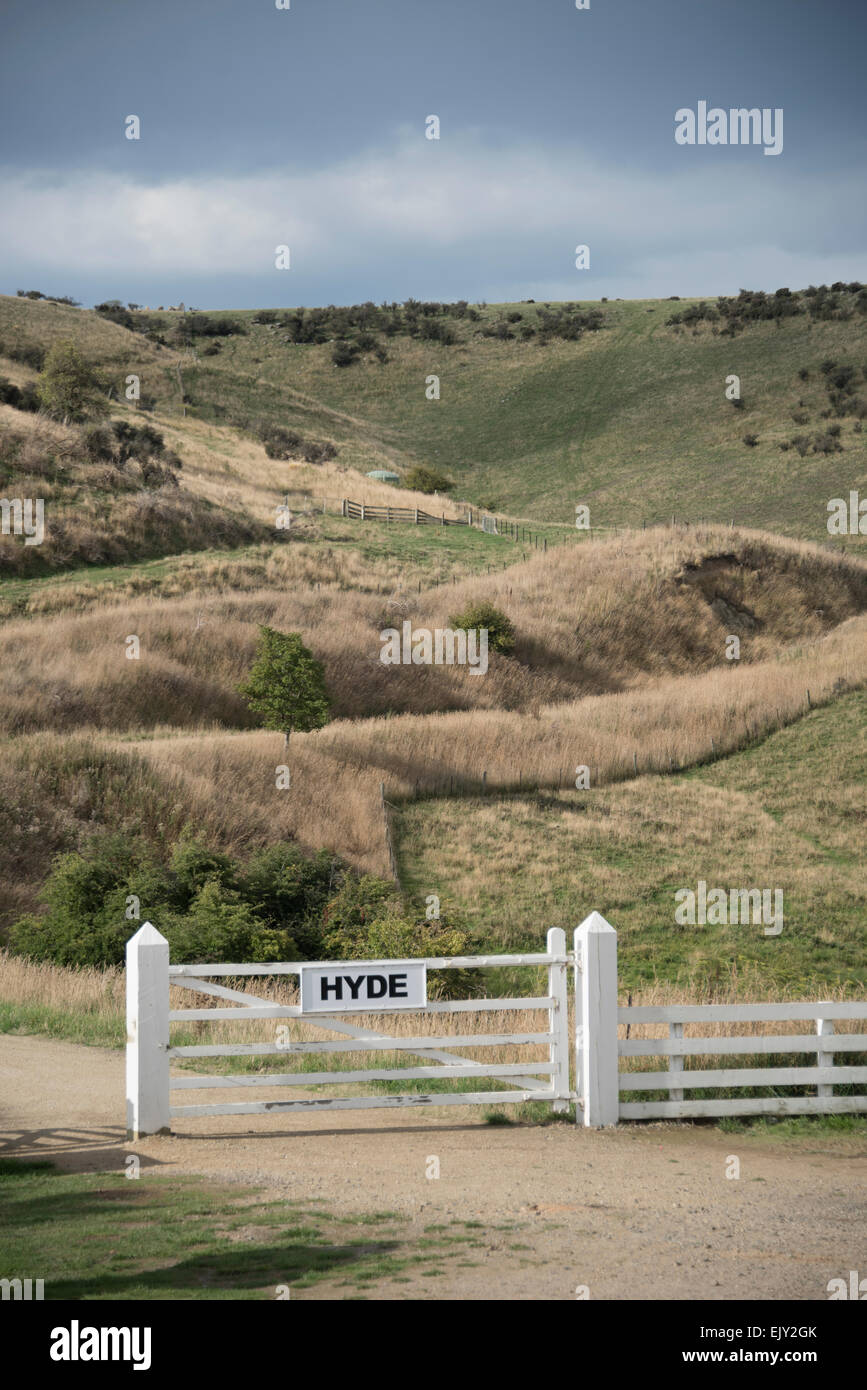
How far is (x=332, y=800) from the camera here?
3662 cm

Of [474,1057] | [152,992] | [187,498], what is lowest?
[474,1057]

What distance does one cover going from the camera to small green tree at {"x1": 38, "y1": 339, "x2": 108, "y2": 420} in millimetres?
68312

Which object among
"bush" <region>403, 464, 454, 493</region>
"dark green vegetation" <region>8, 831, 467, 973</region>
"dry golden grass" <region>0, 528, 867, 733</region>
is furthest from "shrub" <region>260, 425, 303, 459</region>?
"dark green vegetation" <region>8, 831, 467, 973</region>

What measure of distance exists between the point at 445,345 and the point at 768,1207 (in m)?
140

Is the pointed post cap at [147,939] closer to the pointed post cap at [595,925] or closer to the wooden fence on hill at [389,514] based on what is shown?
the pointed post cap at [595,925]

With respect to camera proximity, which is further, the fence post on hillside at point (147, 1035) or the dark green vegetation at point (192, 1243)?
the fence post on hillside at point (147, 1035)

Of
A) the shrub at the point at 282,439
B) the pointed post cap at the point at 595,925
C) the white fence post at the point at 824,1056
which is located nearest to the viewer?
the pointed post cap at the point at 595,925

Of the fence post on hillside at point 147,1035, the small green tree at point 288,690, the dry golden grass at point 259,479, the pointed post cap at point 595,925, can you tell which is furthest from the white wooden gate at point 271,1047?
the dry golden grass at point 259,479

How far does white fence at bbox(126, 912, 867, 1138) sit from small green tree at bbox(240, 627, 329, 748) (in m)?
28.1

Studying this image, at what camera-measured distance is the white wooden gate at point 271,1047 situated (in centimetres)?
1004

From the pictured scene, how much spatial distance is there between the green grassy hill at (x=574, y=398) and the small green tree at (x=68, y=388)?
1517 cm
